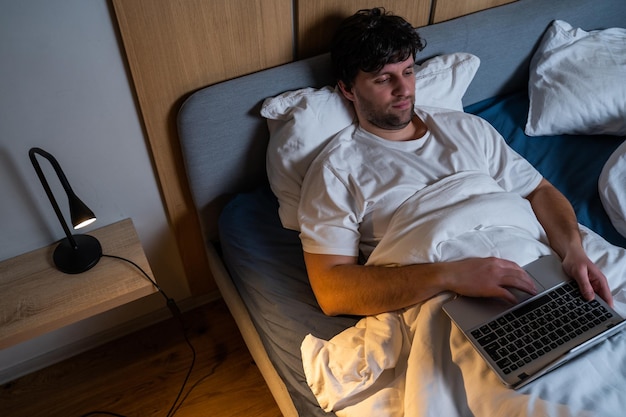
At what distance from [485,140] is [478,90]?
455 mm

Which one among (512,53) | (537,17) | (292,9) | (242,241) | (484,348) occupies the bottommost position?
(242,241)

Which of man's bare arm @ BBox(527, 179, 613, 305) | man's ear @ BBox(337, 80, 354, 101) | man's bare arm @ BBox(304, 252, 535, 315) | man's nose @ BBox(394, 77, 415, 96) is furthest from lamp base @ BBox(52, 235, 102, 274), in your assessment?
man's bare arm @ BBox(527, 179, 613, 305)

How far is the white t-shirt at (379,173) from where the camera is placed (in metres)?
1.16

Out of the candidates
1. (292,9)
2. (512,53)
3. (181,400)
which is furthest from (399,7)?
(181,400)

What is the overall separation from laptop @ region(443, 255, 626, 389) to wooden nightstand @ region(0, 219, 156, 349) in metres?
0.78

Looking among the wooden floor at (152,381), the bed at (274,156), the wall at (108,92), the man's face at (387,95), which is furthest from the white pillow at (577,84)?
the wooden floor at (152,381)

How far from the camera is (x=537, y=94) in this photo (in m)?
1.67

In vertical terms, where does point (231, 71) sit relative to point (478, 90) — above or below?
above

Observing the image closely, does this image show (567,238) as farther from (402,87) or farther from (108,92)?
(108,92)

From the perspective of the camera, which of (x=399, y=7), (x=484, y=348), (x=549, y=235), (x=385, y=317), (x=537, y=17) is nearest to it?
(x=484, y=348)

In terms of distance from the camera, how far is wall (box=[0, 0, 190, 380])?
3.49ft

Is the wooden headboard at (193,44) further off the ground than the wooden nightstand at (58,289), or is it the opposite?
the wooden headboard at (193,44)

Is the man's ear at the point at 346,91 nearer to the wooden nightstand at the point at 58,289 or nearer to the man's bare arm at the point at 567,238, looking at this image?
the man's bare arm at the point at 567,238

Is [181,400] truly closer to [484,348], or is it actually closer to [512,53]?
[484,348]
